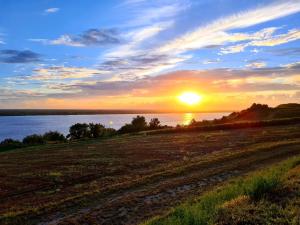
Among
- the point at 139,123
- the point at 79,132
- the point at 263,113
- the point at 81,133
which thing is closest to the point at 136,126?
the point at 139,123

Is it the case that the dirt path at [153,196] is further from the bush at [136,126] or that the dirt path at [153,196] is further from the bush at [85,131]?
the bush at [136,126]

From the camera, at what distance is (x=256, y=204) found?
38.2ft

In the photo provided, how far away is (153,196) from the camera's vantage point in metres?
16.0

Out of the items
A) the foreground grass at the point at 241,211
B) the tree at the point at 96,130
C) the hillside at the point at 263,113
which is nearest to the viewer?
the foreground grass at the point at 241,211

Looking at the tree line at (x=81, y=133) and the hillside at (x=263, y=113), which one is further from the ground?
the hillside at (x=263, y=113)

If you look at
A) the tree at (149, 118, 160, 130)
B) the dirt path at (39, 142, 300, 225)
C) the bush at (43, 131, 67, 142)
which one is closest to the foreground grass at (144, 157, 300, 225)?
the dirt path at (39, 142, 300, 225)

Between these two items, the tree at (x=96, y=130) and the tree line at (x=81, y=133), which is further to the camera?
the tree at (x=96, y=130)

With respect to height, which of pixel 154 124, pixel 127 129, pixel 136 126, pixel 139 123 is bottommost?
pixel 127 129

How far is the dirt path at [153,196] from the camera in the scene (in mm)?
13164

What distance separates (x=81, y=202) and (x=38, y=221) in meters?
2.36

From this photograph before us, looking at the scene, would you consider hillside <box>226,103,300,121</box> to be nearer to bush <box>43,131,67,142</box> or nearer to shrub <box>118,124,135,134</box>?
shrub <box>118,124,135,134</box>

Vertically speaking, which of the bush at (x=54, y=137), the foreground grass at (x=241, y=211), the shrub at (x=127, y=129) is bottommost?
the bush at (x=54, y=137)

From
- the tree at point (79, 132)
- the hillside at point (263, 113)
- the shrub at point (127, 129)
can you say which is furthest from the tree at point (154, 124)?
the hillside at point (263, 113)

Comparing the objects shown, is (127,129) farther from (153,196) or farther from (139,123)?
(153,196)
